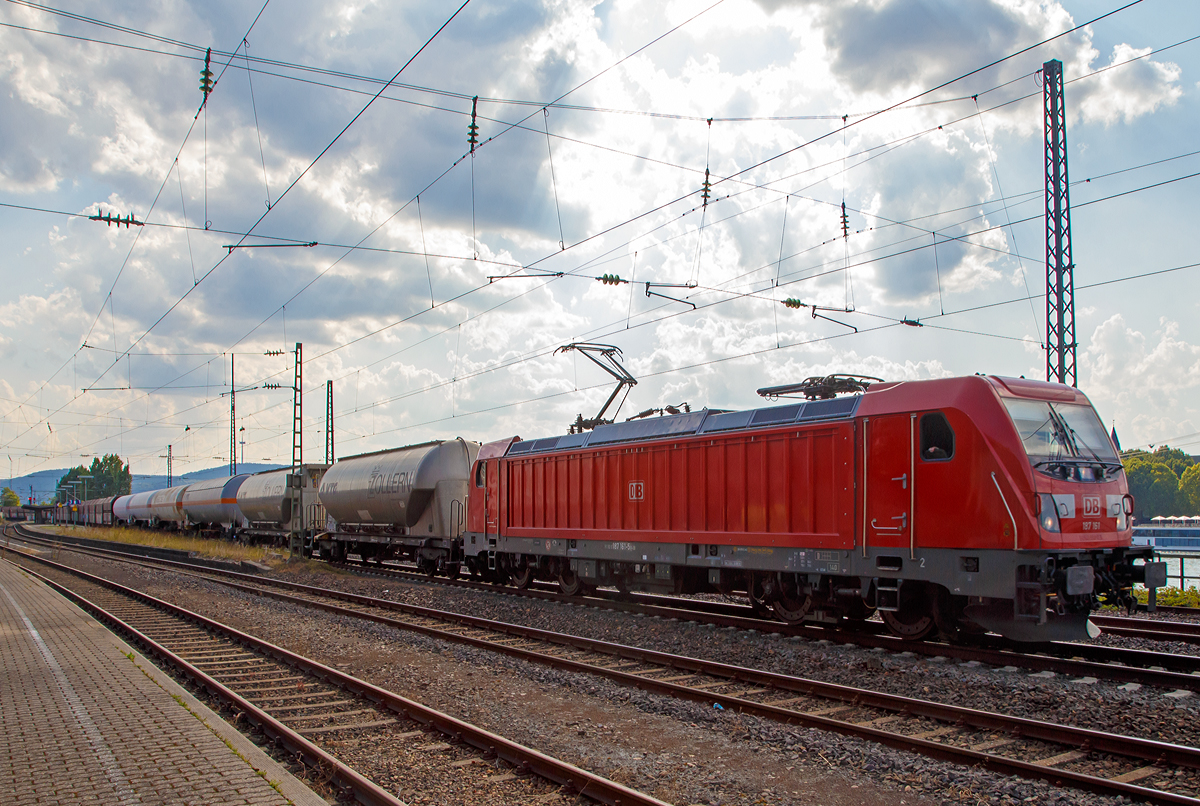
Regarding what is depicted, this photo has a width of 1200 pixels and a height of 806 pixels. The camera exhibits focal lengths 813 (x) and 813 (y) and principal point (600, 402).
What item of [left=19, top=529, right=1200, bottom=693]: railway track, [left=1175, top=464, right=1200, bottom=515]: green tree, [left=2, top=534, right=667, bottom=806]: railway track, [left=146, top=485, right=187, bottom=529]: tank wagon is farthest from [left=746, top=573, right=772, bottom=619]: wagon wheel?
[left=1175, top=464, right=1200, bottom=515]: green tree

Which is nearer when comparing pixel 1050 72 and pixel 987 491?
pixel 987 491

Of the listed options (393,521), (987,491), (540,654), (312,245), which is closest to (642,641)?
(540,654)

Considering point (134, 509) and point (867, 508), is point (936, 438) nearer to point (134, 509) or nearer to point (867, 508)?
point (867, 508)

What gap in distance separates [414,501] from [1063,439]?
19.3 m

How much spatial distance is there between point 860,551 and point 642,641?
374 centimetres

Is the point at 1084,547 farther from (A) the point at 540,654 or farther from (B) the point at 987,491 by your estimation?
(A) the point at 540,654

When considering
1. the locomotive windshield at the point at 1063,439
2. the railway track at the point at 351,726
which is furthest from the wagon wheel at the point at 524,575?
the locomotive windshield at the point at 1063,439

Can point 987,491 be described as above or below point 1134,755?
above

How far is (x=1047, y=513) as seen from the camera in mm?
10430

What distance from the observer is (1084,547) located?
1066cm

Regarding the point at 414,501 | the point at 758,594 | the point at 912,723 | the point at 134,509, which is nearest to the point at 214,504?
the point at 134,509

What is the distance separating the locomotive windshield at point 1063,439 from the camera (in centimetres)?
1091

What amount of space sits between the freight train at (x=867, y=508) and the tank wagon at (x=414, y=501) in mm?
5592

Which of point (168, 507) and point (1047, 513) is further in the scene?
point (168, 507)
